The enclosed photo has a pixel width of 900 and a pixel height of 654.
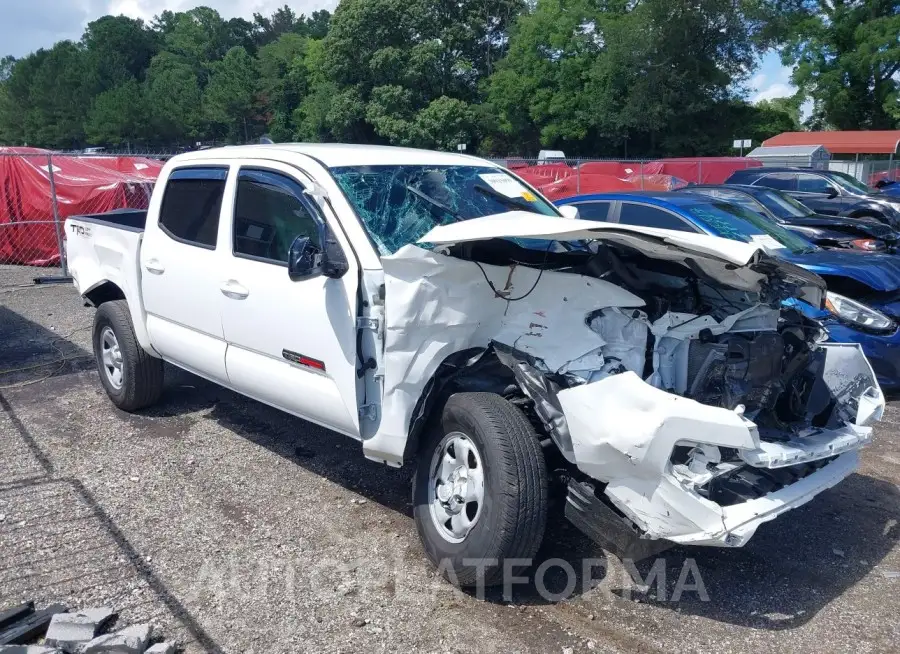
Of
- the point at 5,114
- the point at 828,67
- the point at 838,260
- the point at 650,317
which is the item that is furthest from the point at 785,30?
the point at 5,114

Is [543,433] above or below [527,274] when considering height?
below

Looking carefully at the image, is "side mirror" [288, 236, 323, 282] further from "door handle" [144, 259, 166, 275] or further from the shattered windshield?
"door handle" [144, 259, 166, 275]

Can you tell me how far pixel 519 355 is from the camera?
373 centimetres

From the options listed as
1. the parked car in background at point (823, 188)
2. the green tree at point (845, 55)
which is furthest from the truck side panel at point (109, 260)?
the green tree at point (845, 55)

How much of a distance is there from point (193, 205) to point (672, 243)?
332cm

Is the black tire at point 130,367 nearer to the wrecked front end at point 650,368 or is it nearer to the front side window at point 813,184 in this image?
the wrecked front end at point 650,368

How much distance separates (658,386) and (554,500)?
873 mm

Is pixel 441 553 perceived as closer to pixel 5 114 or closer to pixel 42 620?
pixel 42 620

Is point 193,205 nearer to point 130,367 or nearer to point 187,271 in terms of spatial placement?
point 187,271

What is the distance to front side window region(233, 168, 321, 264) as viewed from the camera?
4465 mm

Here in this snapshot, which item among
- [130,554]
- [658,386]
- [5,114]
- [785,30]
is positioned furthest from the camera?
[5,114]

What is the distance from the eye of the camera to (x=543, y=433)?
3.76 m

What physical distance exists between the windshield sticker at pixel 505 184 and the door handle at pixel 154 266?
2.25m

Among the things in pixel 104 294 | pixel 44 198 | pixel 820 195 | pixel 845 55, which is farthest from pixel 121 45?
pixel 104 294
